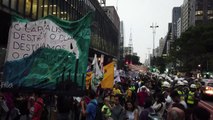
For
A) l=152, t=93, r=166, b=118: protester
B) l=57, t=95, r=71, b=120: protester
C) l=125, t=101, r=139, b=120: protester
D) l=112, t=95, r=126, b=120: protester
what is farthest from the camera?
l=57, t=95, r=71, b=120: protester

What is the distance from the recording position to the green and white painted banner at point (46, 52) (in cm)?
603

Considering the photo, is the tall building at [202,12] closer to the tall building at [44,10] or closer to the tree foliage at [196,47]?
the tree foliage at [196,47]

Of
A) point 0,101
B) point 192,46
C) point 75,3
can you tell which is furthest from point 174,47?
point 0,101

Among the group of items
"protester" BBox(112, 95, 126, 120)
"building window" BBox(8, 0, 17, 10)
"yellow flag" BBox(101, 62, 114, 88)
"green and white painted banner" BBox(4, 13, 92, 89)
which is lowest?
"protester" BBox(112, 95, 126, 120)

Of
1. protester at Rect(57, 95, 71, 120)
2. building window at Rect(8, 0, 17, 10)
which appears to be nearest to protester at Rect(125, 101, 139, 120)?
protester at Rect(57, 95, 71, 120)

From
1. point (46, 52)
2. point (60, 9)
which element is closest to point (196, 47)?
point (60, 9)

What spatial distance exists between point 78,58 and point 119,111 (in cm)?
270

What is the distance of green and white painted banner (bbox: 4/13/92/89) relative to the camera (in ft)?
19.8

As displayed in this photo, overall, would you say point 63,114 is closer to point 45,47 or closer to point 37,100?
point 37,100

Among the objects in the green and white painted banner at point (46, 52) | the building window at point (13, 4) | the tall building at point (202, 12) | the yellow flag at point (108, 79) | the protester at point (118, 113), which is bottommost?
the protester at point (118, 113)

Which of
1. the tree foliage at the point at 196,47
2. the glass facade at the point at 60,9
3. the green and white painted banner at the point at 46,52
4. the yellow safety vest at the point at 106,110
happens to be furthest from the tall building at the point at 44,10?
the tree foliage at the point at 196,47

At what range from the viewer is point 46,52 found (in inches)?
241

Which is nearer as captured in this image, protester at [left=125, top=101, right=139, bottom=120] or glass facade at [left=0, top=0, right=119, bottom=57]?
protester at [left=125, top=101, right=139, bottom=120]

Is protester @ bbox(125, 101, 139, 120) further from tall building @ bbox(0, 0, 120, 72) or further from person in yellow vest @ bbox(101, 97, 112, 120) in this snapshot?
tall building @ bbox(0, 0, 120, 72)
